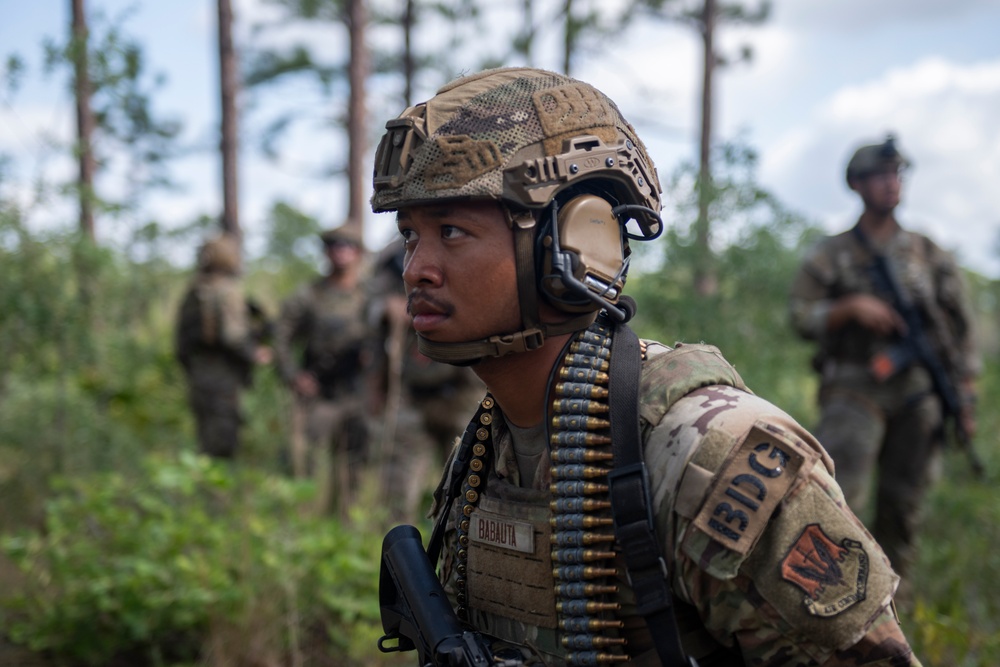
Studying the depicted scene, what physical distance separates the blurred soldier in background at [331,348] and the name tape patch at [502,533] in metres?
6.16

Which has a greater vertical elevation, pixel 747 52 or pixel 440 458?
pixel 747 52

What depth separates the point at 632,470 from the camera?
1852 mm

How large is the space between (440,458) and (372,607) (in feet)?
12.5

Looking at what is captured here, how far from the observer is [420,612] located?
2107 mm

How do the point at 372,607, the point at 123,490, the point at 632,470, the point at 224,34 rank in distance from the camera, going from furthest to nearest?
the point at 224,34 → the point at 123,490 → the point at 372,607 → the point at 632,470

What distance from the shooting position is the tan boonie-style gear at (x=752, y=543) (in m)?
1.69

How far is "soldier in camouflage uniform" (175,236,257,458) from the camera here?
8.81m

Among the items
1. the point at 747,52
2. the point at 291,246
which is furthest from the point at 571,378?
the point at 291,246

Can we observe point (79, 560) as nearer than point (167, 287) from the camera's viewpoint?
Yes

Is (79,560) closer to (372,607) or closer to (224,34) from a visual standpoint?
(372,607)

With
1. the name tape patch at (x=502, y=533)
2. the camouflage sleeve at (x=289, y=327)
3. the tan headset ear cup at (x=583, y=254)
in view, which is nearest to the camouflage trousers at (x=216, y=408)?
the camouflage sleeve at (x=289, y=327)

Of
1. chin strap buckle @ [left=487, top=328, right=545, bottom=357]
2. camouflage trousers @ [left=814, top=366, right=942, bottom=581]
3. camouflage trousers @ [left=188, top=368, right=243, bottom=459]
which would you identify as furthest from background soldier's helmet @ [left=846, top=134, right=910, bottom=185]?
camouflage trousers @ [left=188, top=368, right=243, bottom=459]

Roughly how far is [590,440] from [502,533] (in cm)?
35

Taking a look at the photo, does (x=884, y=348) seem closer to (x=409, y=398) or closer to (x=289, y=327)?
(x=409, y=398)
